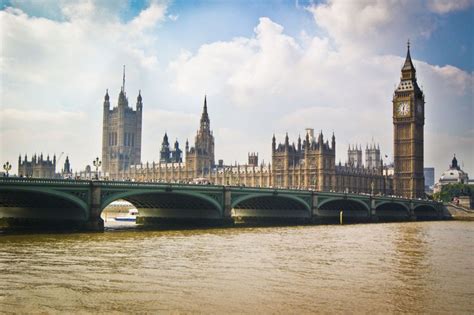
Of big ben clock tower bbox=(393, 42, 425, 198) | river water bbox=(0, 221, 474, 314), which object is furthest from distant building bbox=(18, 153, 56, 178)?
river water bbox=(0, 221, 474, 314)

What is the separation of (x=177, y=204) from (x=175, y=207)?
4.89 feet

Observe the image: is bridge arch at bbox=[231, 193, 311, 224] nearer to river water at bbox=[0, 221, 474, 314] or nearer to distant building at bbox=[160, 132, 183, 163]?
river water at bbox=[0, 221, 474, 314]

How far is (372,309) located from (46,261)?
54.8 feet

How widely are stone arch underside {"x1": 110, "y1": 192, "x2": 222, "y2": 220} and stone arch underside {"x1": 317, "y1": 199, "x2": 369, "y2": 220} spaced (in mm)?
26620

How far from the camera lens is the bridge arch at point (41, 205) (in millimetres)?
45219

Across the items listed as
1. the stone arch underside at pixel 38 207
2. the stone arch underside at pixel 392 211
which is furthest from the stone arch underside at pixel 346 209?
the stone arch underside at pixel 38 207

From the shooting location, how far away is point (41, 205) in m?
53.8

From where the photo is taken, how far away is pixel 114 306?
19375 millimetres

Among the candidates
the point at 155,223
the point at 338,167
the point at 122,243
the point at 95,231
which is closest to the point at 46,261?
the point at 122,243

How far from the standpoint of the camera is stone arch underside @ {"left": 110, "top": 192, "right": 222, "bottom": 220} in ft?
206

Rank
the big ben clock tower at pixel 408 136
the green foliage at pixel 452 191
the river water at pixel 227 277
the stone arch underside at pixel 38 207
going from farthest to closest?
the green foliage at pixel 452 191 → the big ben clock tower at pixel 408 136 → the stone arch underside at pixel 38 207 → the river water at pixel 227 277

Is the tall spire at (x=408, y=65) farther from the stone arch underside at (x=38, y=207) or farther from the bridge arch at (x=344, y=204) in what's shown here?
the stone arch underside at (x=38, y=207)

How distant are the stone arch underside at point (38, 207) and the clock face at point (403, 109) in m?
102

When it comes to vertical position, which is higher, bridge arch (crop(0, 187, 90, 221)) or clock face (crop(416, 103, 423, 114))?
clock face (crop(416, 103, 423, 114))
